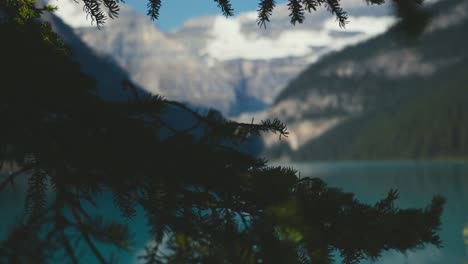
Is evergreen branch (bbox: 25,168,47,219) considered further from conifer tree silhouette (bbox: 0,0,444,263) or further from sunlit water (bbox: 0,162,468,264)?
sunlit water (bbox: 0,162,468,264)

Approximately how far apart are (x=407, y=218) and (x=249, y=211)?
1.93ft

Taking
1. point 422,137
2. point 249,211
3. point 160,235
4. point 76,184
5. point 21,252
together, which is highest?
point 422,137

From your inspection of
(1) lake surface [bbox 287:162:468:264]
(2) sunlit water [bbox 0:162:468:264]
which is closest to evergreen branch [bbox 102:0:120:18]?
(2) sunlit water [bbox 0:162:468:264]

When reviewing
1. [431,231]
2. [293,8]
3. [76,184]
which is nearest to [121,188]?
[76,184]

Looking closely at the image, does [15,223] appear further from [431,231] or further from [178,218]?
[431,231]

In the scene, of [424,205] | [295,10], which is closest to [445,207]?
[424,205]

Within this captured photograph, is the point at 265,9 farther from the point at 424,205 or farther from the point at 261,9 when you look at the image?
the point at 424,205

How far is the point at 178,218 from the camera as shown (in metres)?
1.44

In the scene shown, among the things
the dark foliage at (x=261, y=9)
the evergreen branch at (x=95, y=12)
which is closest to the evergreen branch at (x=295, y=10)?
the dark foliage at (x=261, y=9)

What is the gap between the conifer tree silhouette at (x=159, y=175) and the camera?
55.4 inches

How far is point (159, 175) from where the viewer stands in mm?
1602

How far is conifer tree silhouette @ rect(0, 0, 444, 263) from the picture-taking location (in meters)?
1.41

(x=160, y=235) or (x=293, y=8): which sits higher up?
(x=293, y=8)

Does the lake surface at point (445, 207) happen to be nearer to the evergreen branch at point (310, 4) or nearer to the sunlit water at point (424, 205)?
the sunlit water at point (424, 205)
